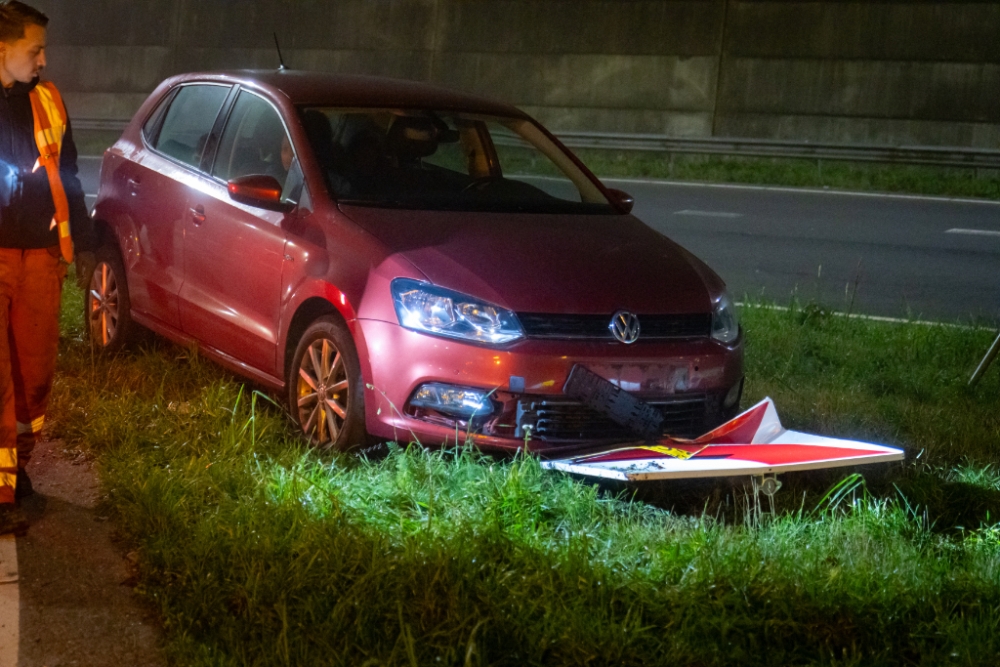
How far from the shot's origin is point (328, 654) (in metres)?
3.82

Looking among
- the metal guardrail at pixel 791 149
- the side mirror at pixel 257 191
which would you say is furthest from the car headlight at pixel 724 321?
the metal guardrail at pixel 791 149

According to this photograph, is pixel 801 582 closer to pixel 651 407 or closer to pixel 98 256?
pixel 651 407

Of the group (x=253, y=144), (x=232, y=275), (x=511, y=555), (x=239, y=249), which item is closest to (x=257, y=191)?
(x=239, y=249)

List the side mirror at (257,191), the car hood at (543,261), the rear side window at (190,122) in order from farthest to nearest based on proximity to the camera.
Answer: the rear side window at (190,122) → the side mirror at (257,191) → the car hood at (543,261)

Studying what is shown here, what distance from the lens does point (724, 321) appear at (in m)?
5.89

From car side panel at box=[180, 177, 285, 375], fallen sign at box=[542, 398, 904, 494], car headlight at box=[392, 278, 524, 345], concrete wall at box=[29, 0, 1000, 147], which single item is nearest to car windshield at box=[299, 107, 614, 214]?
car side panel at box=[180, 177, 285, 375]

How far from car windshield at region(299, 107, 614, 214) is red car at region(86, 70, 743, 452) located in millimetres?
11

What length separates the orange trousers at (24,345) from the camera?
505cm

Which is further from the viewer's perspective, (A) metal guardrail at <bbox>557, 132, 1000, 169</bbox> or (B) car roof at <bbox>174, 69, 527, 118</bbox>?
(A) metal guardrail at <bbox>557, 132, 1000, 169</bbox>

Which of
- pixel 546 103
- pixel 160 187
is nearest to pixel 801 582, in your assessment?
Answer: pixel 160 187

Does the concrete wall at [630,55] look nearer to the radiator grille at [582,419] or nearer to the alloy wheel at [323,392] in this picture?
the radiator grille at [582,419]

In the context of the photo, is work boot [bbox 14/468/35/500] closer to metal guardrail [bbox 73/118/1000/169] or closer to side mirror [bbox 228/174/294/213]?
side mirror [bbox 228/174/294/213]

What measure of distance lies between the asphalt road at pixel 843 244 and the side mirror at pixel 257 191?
5.19m

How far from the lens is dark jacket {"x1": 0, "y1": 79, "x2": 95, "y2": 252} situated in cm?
502
